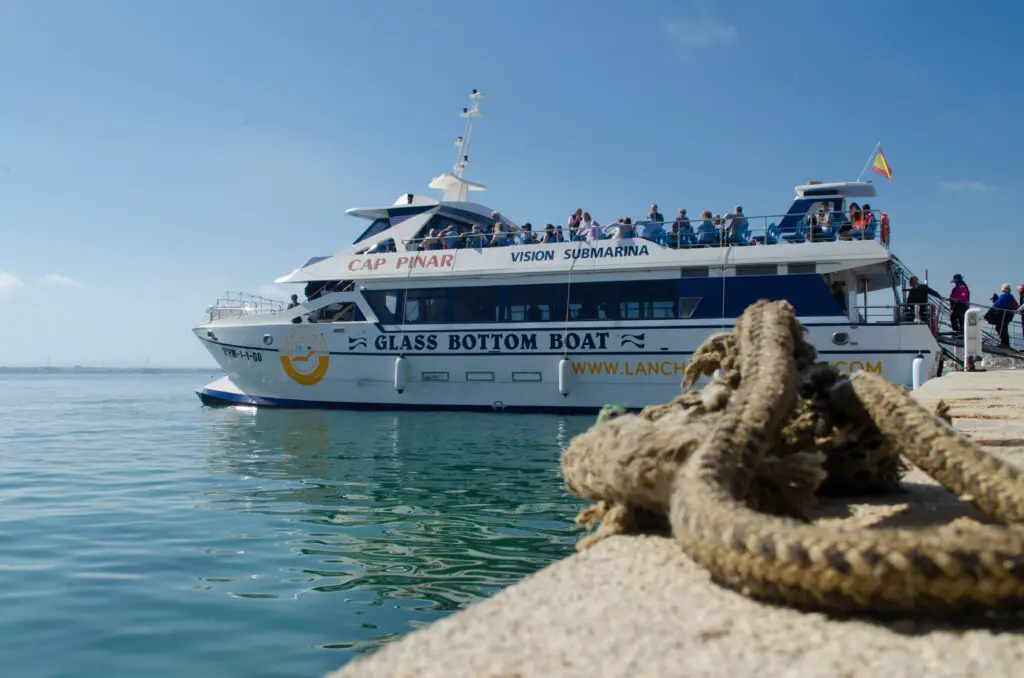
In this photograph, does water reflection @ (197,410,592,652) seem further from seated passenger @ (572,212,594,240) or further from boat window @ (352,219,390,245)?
boat window @ (352,219,390,245)

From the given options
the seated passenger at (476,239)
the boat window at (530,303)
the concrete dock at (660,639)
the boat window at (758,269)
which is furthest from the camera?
the seated passenger at (476,239)

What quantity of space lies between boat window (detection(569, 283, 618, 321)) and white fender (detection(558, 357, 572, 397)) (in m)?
0.97

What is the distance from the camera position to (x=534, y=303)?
1667 cm

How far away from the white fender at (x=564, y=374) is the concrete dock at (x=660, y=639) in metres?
14.0

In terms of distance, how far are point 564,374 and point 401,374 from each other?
3740 mm

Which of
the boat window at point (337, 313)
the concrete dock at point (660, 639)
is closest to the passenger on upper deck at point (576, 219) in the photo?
the boat window at point (337, 313)

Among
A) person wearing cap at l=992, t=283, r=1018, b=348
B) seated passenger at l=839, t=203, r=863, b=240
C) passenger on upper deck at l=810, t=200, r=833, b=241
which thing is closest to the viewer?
person wearing cap at l=992, t=283, r=1018, b=348

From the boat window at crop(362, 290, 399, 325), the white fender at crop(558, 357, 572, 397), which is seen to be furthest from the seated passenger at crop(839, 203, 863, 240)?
the boat window at crop(362, 290, 399, 325)

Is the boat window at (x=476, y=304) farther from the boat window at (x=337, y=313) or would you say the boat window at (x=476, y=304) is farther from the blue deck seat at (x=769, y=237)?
the blue deck seat at (x=769, y=237)

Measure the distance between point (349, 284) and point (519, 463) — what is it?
10957 mm

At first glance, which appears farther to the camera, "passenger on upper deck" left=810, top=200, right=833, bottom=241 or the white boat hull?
"passenger on upper deck" left=810, top=200, right=833, bottom=241

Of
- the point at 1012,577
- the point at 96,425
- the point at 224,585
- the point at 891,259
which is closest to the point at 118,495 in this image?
the point at 224,585

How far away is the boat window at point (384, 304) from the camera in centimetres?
1756

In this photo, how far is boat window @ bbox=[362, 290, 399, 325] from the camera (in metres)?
17.6
